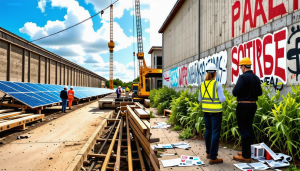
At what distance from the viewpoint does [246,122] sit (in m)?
4.39

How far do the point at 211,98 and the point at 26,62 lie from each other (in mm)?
21630

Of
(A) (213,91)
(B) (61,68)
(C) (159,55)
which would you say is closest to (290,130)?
(A) (213,91)

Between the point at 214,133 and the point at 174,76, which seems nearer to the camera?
the point at 214,133

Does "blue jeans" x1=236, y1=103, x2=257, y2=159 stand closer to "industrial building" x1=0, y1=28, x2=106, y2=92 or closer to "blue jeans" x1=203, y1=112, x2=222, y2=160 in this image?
"blue jeans" x1=203, y1=112, x2=222, y2=160

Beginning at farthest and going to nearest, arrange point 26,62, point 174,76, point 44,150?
point 26,62 → point 174,76 → point 44,150

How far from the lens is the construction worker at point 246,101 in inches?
168

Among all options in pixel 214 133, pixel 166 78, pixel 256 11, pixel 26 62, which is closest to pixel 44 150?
pixel 214 133

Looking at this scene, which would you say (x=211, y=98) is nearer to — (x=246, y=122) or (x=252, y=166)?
(x=246, y=122)

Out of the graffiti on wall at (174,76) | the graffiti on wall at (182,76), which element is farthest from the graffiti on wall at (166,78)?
the graffiti on wall at (182,76)

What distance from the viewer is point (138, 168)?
504 centimetres

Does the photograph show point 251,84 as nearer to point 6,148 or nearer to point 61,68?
point 6,148

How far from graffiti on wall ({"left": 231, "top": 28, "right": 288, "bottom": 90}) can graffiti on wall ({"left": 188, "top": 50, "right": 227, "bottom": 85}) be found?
1.66 m

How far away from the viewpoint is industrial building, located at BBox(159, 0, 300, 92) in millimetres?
5727

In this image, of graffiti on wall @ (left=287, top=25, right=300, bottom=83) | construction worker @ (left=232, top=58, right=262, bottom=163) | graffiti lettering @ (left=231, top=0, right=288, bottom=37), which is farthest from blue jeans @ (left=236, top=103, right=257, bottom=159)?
graffiti lettering @ (left=231, top=0, right=288, bottom=37)
